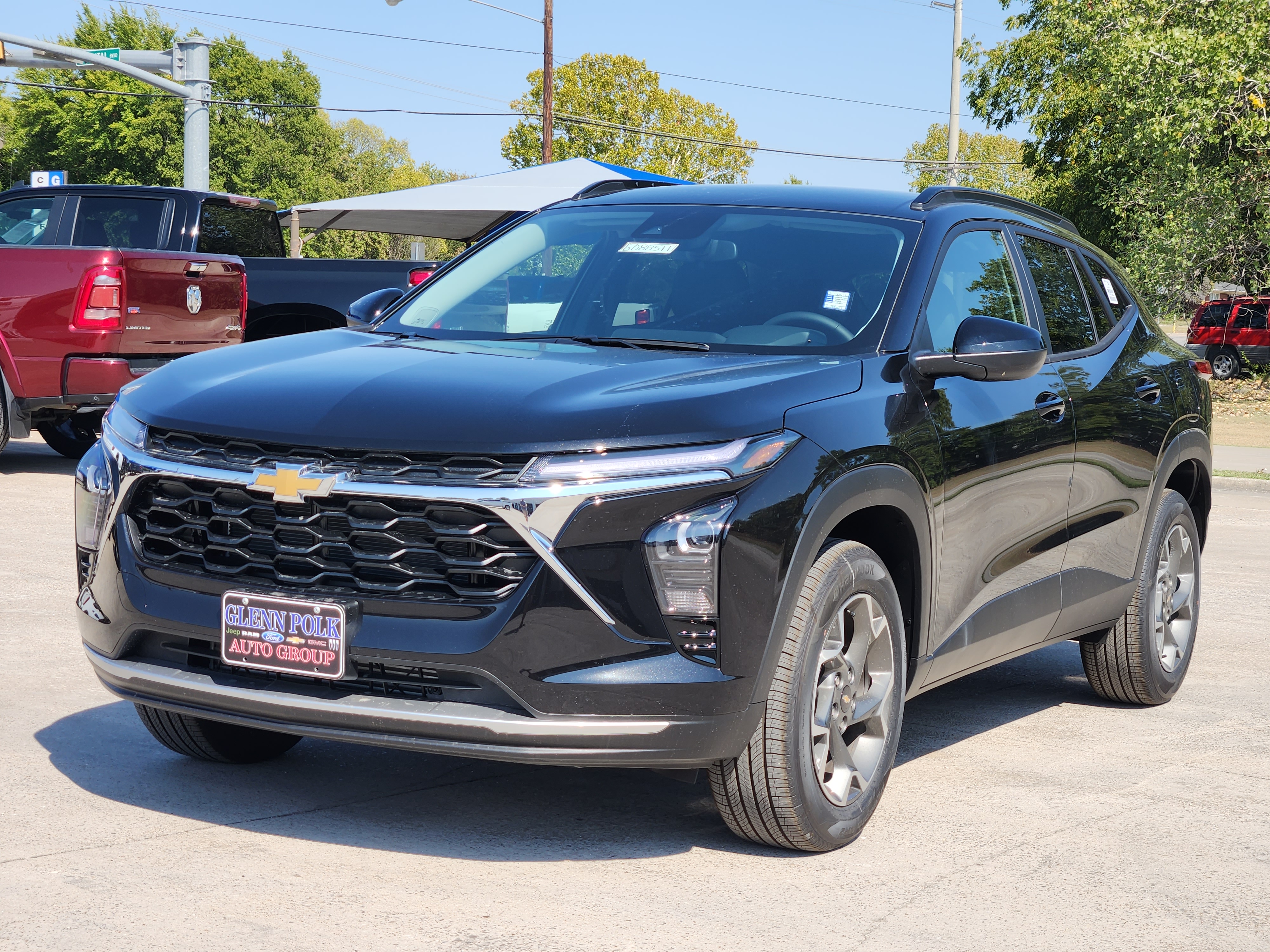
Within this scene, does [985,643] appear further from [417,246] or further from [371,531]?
[417,246]

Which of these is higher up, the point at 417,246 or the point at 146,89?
the point at 146,89

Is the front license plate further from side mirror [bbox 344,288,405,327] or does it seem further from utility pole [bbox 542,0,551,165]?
utility pole [bbox 542,0,551,165]

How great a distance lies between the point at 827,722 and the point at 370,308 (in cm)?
238

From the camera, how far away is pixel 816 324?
4.53 m

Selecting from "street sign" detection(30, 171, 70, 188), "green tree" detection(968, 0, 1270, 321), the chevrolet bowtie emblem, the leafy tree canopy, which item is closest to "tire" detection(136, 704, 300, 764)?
the chevrolet bowtie emblem

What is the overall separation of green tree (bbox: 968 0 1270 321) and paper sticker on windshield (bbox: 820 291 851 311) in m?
23.4

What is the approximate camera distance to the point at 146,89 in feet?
212

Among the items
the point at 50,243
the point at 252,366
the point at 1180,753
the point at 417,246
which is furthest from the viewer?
the point at 417,246

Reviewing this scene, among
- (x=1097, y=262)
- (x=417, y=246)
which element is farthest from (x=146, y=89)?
(x=1097, y=262)

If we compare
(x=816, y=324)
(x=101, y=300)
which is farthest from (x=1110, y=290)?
(x=101, y=300)

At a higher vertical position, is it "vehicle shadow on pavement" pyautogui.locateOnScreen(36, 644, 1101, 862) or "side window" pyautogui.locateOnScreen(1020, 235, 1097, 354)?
"side window" pyautogui.locateOnScreen(1020, 235, 1097, 354)

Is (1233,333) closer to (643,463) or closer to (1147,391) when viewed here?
(1147,391)

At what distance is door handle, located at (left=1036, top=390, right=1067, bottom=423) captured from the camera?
16.3ft

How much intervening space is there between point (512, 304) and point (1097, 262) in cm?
250
